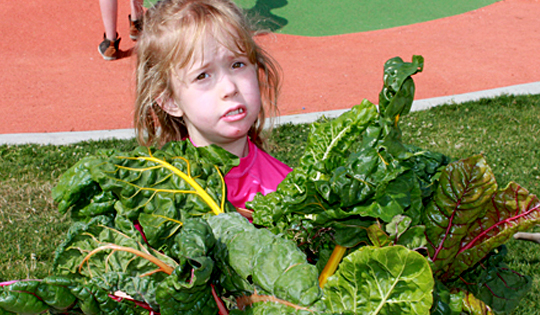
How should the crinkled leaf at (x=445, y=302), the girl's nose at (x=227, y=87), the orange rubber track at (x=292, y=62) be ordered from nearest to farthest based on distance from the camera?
the crinkled leaf at (x=445, y=302)
the girl's nose at (x=227, y=87)
the orange rubber track at (x=292, y=62)

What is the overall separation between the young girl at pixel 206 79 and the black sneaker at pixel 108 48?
517cm

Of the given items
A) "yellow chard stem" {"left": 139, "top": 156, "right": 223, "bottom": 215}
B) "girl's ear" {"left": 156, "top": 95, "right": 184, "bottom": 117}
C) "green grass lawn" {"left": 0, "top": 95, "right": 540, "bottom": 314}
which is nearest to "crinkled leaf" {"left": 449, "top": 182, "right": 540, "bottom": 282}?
"yellow chard stem" {"left": 139, "top": 156, "right": 223, "bottom": 215}

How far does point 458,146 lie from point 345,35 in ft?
15.5

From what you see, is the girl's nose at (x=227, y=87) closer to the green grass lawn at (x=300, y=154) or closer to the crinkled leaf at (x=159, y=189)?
the crinkled leaf at (x=159, y=189)

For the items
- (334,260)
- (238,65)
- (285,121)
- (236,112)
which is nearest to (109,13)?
(285,121)

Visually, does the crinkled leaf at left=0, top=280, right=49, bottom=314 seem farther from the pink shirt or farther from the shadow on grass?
the shadow on grass

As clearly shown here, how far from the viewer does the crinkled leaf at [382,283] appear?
0.89 m

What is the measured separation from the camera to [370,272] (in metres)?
0.93

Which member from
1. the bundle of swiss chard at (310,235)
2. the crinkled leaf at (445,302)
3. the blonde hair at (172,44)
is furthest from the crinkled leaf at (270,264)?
the blonde hair at (172,44)

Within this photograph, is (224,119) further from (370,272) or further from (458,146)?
(458,146)

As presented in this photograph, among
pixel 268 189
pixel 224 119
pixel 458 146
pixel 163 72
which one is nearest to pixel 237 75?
pixel 224 119

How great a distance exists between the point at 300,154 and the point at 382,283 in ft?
12.5

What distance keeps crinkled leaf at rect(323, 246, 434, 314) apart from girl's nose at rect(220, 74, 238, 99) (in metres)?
0.95

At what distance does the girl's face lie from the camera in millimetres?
1783
